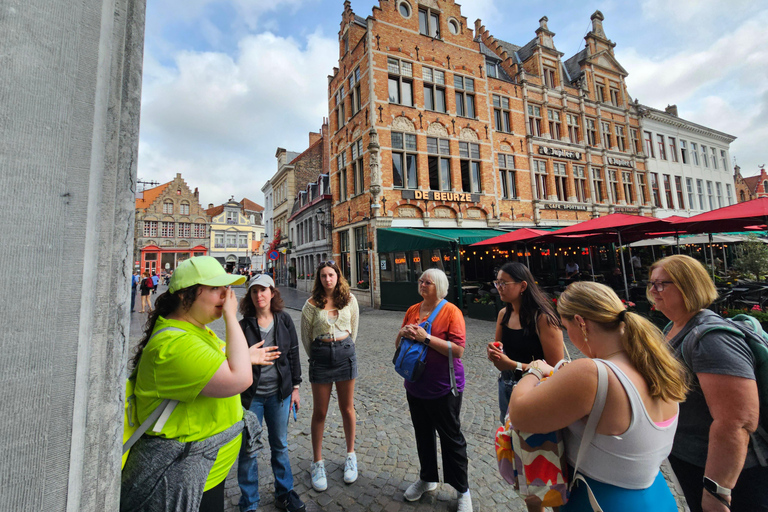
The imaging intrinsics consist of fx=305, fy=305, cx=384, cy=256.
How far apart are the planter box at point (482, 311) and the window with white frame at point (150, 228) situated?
40740 millimetres

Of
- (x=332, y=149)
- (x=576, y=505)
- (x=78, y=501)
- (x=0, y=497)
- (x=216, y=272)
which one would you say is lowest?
(x=576, y=505)

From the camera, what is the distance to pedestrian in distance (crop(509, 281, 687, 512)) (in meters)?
1.03

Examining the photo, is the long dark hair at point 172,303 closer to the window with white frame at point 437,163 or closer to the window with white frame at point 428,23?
the window with white frame at point 437,163

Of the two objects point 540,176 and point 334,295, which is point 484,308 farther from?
point 540,176

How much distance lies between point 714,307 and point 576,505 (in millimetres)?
8109

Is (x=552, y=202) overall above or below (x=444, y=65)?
below

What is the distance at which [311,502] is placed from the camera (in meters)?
2.27

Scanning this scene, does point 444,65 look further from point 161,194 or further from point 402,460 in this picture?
point 161,194

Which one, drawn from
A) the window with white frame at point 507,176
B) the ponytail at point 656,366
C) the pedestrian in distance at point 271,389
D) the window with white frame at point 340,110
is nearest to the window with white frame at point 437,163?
the window with white frame at point 507,176

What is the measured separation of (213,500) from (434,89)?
15.4 metres

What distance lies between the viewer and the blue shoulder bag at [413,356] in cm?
222

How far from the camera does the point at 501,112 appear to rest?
1576cm

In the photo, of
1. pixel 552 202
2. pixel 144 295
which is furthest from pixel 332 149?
pixel 552 202

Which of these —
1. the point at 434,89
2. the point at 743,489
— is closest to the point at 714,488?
the point at 743,489
